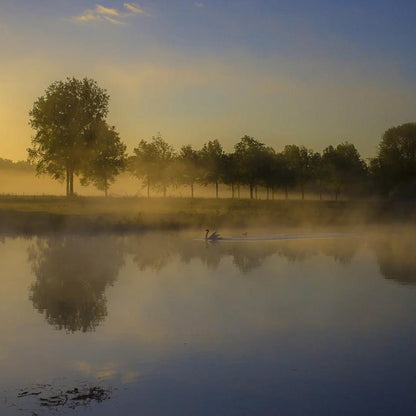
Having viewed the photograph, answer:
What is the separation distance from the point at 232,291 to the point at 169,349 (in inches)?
390

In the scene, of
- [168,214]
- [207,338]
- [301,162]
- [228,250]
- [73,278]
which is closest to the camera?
[207,338]

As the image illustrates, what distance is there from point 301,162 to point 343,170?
11.2 meters

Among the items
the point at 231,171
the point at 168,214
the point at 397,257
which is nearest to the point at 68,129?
the point at 168,214

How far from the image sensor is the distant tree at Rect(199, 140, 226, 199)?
375 ft

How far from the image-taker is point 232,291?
1061 inches

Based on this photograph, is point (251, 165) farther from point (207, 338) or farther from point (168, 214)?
point (207, 338)

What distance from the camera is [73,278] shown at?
30609 millimetres

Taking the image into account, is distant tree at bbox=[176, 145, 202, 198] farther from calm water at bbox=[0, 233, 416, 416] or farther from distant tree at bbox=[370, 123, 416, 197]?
calm water at bbox=[0, 233, 416, 416]

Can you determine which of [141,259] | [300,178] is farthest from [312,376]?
[300,178]

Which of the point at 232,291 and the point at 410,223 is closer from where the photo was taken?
the point at 232,291

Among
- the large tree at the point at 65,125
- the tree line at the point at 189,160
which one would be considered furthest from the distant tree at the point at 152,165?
the large tree at the point at 65,125

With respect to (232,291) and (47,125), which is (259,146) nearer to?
(47,125)

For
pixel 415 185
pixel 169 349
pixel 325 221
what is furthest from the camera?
pixel 415 185

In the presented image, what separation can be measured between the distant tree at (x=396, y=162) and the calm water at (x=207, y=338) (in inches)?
3163
